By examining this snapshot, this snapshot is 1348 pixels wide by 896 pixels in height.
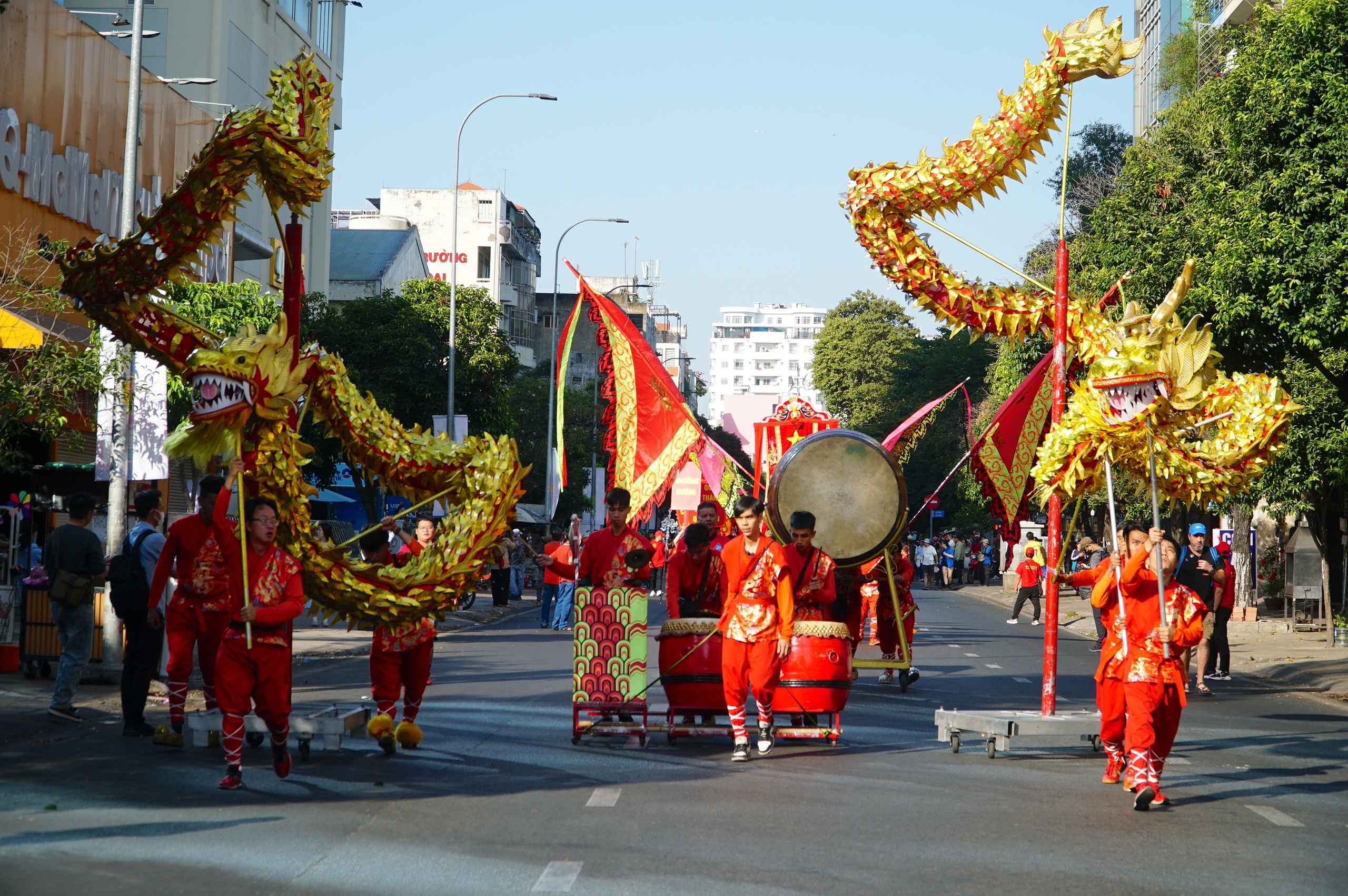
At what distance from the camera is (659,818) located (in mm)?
7645

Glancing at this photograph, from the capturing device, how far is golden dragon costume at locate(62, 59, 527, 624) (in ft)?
28.1

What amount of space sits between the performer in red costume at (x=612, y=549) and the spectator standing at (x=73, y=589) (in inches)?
154

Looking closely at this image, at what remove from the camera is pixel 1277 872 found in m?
6.68

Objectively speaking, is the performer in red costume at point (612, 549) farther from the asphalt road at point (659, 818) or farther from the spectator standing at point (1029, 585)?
the spectator standing at point (1029, 585)

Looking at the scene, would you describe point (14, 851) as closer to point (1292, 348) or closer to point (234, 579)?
point (234, 579)

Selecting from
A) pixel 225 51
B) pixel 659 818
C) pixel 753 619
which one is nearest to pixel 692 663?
pixel 753 619

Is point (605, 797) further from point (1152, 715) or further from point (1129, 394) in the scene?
point (1129, 394)

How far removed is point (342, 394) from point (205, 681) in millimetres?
2276

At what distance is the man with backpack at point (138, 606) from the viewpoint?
1046 centimetres

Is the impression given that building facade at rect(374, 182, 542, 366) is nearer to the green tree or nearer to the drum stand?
the green tree

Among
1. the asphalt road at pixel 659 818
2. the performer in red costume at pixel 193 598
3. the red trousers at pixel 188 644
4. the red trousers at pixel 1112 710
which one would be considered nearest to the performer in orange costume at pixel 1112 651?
the red trousers at pixel 1112 710

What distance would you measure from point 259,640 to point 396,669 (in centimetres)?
151

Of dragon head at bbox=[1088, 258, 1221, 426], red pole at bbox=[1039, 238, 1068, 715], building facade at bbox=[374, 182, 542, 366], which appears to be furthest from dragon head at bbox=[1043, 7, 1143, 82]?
building facade at bbox=[374, 182, 542, 366]

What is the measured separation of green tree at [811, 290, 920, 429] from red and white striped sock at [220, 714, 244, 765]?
6350 centimetres
